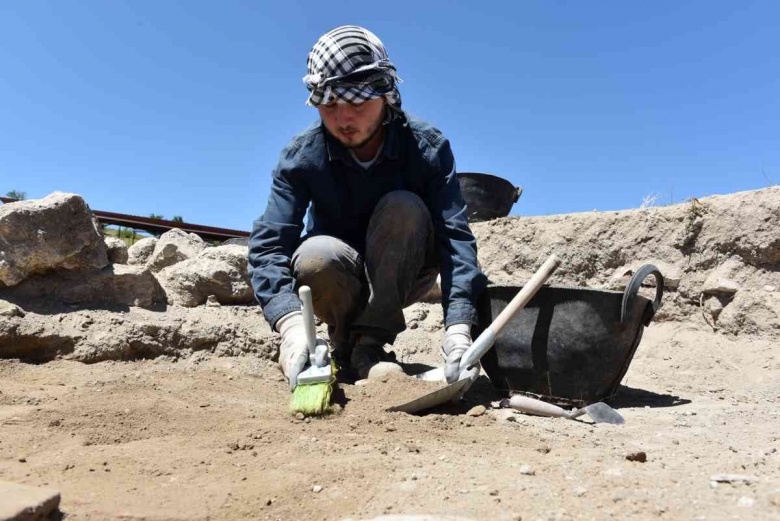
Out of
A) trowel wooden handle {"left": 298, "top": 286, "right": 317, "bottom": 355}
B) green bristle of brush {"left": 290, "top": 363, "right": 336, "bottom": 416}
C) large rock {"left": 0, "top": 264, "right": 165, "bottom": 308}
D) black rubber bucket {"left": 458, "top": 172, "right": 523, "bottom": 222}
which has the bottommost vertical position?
green bristle of brush {"left": 290, "top": 363, "right": 336, "bottom": 416}

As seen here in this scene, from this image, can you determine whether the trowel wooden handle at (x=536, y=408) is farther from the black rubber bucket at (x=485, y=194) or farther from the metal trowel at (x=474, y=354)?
the black rubber bucket at (x=485, y=194)

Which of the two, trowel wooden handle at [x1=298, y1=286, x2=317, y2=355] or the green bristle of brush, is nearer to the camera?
the green bristle of brush

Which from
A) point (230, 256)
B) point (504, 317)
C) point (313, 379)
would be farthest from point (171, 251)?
point (504, 317)

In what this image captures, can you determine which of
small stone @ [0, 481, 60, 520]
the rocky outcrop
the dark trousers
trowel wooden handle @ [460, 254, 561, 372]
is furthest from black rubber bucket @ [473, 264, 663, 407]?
small stone @ [0, 481, 60, 520]

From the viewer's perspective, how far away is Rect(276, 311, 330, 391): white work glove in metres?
2.34

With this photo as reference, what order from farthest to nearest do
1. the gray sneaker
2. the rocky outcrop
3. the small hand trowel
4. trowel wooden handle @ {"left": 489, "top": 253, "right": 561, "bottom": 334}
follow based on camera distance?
1. the rocky outcrop
2. the gray sneaker
3. trowel wooden handle @ {"left": 489, "top": 253, "right": 561, "bottom": 334}
4. the small hand trowel

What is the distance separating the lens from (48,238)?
11.3 feet

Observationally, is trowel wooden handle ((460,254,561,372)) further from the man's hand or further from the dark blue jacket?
the man's hand

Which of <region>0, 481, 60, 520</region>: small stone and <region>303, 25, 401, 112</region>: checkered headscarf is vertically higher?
<region>303, 25, 401, 112</region>: checkered headscarf

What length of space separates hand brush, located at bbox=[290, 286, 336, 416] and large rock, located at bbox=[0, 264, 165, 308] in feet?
5.66

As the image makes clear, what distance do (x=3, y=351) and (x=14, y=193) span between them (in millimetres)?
9320

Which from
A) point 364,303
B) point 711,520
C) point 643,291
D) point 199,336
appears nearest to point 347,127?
point 364,303

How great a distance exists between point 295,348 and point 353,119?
3.08 ft

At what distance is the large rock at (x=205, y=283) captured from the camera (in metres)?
4.06
